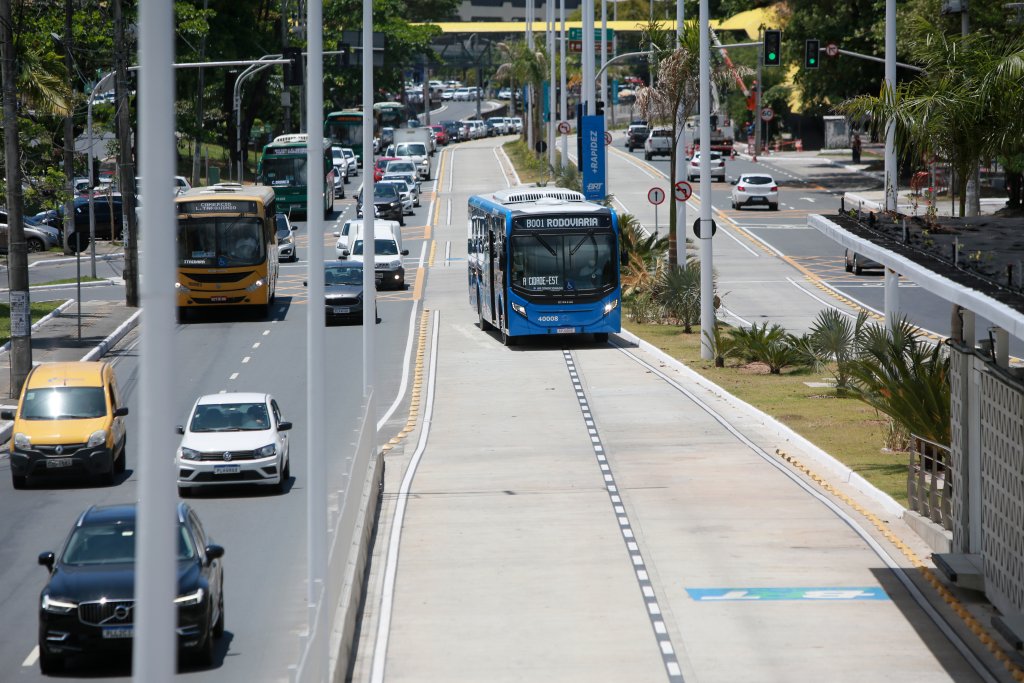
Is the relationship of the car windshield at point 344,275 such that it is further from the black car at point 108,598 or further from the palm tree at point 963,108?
the black car at point 108,598

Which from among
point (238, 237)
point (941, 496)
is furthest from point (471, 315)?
point (941, 496)

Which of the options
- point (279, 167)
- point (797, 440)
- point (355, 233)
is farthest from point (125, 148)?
point (279, 167)

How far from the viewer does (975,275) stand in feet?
48.1

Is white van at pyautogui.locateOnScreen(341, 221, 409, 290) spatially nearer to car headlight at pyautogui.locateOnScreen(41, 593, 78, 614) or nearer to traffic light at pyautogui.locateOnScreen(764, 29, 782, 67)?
traffic light at pyautogui.locateOnScreen(764, 29, 782, 67)

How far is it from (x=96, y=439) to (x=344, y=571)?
31.0ft

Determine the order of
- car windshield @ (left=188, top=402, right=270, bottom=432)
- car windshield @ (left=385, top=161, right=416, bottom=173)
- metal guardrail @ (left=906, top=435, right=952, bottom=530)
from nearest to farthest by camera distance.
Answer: metal guardrail @ (left=906, top=435, right=952, bottom=530)
car windshield @ (left=188, top=402, right=270, bottom=432)
car windshield @ (left=385, top=161, right=416, bottom=173)

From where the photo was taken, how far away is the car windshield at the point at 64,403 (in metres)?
24.2

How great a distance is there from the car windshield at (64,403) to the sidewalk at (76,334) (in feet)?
18.2

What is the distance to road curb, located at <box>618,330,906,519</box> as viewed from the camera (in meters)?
20.2

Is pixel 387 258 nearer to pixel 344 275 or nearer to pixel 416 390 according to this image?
pixel 344 275

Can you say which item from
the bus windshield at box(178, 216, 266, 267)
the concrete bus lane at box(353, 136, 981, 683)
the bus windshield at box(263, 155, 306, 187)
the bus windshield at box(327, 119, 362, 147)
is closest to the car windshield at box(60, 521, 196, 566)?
the concrete bus lane at box(353, 136, 981, 683)

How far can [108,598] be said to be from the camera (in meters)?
14.7

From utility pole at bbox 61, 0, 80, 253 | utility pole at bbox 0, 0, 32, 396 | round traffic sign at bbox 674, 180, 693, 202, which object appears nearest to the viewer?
utility pole at bbox 0, 0, 32, 396

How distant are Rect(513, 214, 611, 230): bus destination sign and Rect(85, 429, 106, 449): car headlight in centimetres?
1413
